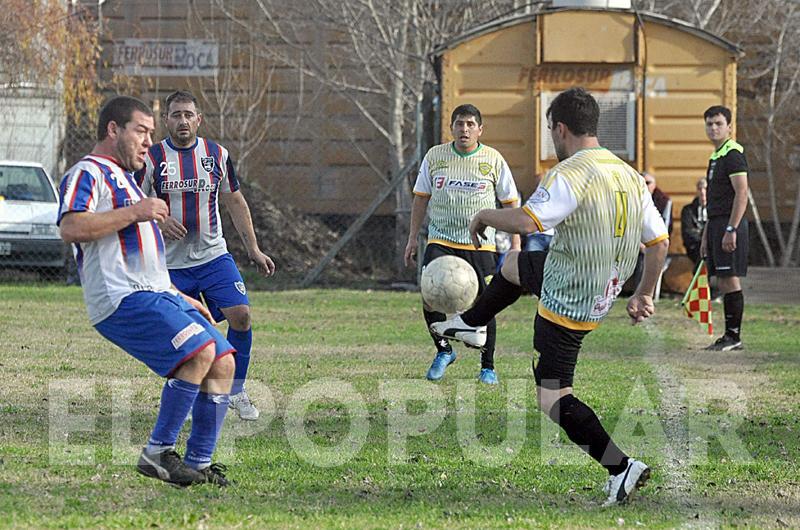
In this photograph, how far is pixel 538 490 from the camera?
20.6 ft

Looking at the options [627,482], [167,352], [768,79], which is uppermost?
[768,79]

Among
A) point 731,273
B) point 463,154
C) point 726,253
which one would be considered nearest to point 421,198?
point 463,154

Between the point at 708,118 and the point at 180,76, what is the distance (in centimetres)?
1189

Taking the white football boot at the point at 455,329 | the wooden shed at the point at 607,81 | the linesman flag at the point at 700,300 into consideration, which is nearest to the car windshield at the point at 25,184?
the wooden shed at the point at 607,81

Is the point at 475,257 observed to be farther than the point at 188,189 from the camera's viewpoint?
Yes

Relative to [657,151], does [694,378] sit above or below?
below

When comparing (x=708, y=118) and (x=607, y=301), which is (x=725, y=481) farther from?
(x=708, y=118)

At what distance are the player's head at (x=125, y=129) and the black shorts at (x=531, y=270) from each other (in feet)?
7.62

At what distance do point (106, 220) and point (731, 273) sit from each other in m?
8.10

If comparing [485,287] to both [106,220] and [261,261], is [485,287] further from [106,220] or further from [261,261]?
[106,220]

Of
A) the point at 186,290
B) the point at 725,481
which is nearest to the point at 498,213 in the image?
the point at 725,481

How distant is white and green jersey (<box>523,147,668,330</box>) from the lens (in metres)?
5.96

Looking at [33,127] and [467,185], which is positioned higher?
[33,127]

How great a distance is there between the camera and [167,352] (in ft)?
A: 19.3
